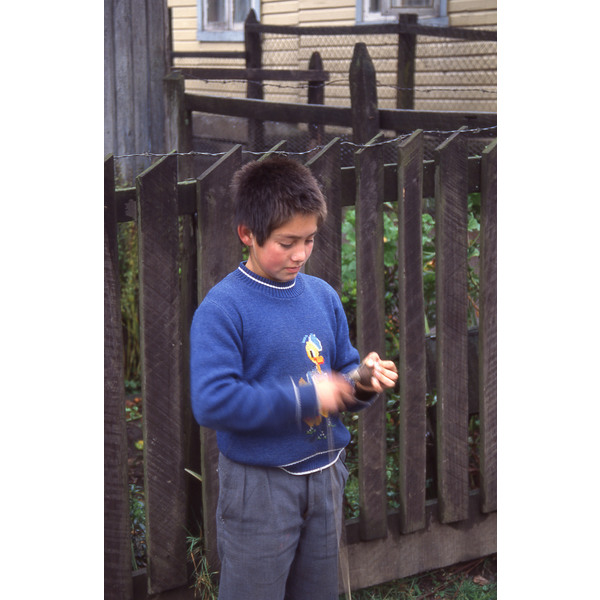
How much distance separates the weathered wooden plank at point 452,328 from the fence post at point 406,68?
4840 millimetres

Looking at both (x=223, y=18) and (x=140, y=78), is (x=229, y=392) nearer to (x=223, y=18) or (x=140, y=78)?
(x=140, y=78)

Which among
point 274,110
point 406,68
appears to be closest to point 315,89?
point 406,68

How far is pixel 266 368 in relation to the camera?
1.90m

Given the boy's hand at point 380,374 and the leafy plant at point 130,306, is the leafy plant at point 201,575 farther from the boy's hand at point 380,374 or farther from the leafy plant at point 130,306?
the leafy plant at point 130,306

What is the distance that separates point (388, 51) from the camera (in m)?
9.50

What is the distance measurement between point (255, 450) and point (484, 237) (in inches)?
55.9

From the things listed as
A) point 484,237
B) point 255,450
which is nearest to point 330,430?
point 255,450

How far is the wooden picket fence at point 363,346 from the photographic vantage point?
238 cm

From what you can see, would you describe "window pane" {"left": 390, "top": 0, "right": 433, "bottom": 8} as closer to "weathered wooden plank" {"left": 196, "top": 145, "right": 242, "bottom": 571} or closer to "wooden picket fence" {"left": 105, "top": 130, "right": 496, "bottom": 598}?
"wooden picket fence" {"left": 105, "top": 130, "right": 496, "bottom": 598}

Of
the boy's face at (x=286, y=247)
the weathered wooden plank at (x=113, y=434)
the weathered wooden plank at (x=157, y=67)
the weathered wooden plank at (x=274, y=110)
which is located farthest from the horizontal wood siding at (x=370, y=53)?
the boy's face at (x=286, y=247)

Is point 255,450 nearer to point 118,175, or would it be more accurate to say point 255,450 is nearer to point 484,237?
point 484,237

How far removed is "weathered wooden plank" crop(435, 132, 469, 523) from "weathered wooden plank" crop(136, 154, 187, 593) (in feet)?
3.21

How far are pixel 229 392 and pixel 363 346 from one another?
3.44 ft

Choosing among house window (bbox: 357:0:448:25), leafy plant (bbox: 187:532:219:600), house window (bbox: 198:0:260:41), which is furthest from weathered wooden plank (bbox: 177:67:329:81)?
leafy plant (bbox: 187:532:219:600)
